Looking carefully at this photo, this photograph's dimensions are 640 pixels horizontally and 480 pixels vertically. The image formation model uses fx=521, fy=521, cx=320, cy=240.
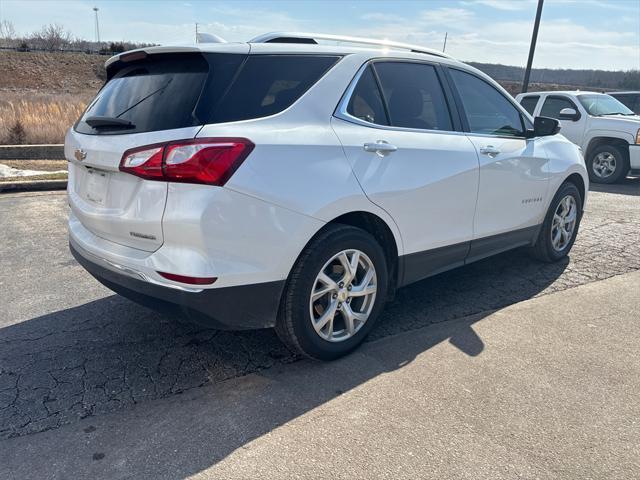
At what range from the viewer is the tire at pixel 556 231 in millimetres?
5090

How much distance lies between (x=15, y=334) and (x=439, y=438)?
283cm

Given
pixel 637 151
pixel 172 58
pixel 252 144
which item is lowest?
pixel 637 151

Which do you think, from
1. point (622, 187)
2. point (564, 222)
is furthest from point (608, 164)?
point (564, 222)

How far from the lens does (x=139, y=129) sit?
273 cm

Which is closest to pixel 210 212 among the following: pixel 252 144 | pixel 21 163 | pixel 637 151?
pixel 252 144

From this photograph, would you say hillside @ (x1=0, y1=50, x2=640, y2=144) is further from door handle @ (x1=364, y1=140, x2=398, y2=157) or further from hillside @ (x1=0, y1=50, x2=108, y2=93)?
door handle @ (x1=364, y1=140, x2=398, y2=157)

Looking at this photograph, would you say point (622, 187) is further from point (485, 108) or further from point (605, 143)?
point (485, 108)

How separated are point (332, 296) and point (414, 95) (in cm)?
158

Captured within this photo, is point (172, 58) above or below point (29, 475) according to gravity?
above

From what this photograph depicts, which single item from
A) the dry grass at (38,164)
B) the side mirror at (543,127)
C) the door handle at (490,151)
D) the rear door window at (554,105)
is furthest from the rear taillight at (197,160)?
the rear door window at (554,105)

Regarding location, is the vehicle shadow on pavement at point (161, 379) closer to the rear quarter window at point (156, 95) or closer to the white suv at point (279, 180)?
the white suv at point (279, 180)

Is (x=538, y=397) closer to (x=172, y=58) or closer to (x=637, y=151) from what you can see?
(x=172, y=58)

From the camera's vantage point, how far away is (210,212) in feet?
8.32

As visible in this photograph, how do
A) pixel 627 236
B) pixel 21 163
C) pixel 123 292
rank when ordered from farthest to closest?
pixel 21 163, pixel 627 236, pixel 123 292
